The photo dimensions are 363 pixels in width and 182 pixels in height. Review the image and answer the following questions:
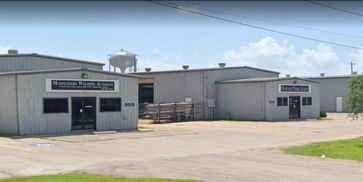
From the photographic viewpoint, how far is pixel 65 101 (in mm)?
29062

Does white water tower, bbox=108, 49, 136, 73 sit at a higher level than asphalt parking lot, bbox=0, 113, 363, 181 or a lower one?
higher

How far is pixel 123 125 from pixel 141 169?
686 inches

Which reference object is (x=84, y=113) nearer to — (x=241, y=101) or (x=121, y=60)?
(x=241, y=101)

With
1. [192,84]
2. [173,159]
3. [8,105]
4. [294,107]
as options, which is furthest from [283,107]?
[173,159]

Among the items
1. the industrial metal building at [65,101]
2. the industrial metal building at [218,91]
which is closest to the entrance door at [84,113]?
the industrial metal building at [65,101]

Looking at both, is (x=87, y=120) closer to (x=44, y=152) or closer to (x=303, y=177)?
(x=44, y=152)

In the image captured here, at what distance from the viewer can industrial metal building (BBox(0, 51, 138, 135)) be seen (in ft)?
90.2

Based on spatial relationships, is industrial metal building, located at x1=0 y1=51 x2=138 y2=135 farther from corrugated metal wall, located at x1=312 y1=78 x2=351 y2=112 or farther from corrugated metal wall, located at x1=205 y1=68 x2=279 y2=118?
corrugated metal wall, located at x1=312 y1=78 x2=351 y2=112

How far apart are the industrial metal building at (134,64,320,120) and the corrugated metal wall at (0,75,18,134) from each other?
20.8m

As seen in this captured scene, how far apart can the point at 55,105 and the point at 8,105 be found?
7.94ft

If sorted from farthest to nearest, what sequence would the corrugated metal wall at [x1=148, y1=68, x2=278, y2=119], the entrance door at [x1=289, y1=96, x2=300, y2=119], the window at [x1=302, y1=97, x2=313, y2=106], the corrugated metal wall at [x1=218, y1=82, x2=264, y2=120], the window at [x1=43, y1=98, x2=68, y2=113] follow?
the window at [x1=302, y1=97, x2=313, y2=106]
the corrugated metal wall at [x1=148, y1=68, x2=278, y2=119]
the entrance door at [x1=289, y1=96, x2=300, y2=119]
the corrugated metal wall at [x1=218, y1=82, x2=264, y2=120]
the window at [x1=43, y1=98, x2=68, y2=113]

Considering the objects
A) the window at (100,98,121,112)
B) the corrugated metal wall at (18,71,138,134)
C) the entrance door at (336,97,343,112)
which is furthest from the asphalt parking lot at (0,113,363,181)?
the entrance door at (336,97,343,112)

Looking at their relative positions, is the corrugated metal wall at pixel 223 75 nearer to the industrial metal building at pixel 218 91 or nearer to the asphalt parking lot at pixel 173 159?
the industrial metal building at pixel 218 91

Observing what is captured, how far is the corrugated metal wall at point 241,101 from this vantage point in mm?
43844
